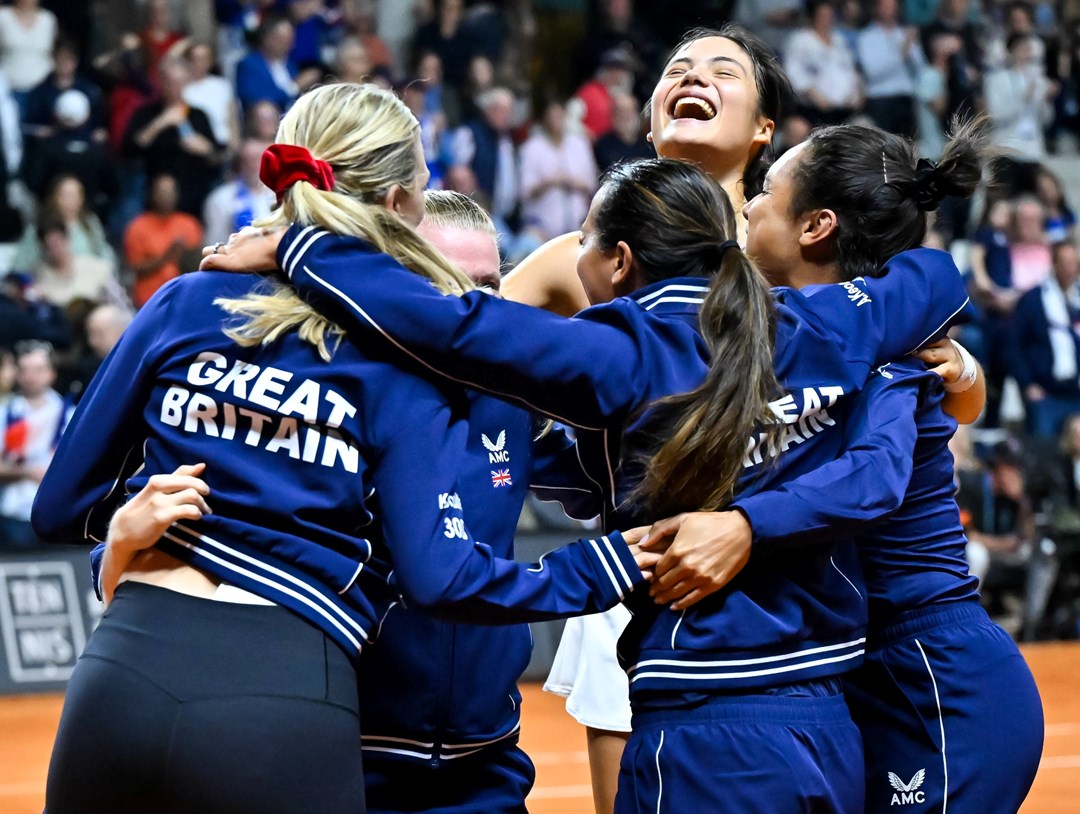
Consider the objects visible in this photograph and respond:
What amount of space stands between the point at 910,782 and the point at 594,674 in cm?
85

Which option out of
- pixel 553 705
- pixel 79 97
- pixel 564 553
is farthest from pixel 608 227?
pixel 79 97

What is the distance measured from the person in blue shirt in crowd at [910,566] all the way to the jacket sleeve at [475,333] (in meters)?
0.43

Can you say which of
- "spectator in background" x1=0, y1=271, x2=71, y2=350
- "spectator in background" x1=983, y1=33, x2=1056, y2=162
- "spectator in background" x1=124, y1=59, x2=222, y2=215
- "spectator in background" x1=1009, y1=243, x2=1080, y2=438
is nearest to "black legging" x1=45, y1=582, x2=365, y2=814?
"spectator in background" x1=0, y1=271, x2=71, y2=350

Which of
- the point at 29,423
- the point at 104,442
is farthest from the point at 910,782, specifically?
the point at 29,423

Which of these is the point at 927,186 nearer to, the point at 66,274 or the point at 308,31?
the point at 66,274

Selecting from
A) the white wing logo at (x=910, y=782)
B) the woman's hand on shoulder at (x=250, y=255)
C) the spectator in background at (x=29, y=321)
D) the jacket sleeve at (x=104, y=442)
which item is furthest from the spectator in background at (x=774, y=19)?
the jacket sleeve at (x=104, y=442)

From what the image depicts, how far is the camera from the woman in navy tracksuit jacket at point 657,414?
2123 millimetres

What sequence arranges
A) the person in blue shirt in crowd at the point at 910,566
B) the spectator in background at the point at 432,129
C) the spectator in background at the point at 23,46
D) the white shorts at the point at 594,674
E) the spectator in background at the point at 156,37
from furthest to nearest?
the spectator in background at the point at 432,129
the spectator in background at the point at 156,37
the spectator in background at the point at 23,46
the white shorts at the point at 594,674
the person in blue shirt in crowd at the point at 910,566

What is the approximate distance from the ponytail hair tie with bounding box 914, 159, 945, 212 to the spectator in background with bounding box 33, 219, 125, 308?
685 cm

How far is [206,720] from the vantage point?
1906mm

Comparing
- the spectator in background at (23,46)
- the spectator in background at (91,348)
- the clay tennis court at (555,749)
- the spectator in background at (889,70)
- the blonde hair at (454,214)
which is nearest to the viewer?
the blonde hair at (454,214)

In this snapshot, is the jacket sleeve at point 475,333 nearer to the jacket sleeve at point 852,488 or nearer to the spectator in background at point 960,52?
the jacket sleeve at point 852,488

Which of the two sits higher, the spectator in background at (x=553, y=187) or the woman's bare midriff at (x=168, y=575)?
the woman's bare midriff at (x=168, y=575)

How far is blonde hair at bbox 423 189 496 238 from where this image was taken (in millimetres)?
2812
